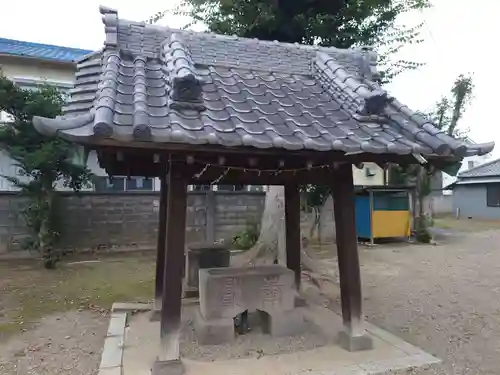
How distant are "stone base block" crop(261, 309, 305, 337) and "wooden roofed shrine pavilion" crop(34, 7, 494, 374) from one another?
29.5 inches

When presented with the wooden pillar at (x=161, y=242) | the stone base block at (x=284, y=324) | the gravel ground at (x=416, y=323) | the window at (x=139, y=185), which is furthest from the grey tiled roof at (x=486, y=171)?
the wooden pillar at (x=161, y=242)

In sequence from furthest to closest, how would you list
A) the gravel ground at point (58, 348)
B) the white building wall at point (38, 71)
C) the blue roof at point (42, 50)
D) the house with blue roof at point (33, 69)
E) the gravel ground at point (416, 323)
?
the blue roof at point (42, 50)
the white building wall at point (38, 71)
the house with blue roof at point (33, 69)
the gravel ground at point (416, 323)
the gravel ground at point (58, 348)

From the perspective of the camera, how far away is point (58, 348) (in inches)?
208

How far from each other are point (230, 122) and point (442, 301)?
6.03 meters

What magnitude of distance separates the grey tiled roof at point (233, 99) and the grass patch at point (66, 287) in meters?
4.32

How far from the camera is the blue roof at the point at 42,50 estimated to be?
14432 millimetres

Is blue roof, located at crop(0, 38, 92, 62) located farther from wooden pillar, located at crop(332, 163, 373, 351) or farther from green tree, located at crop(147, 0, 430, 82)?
wooden pillar, located at crop(332, 163, 373, 351)

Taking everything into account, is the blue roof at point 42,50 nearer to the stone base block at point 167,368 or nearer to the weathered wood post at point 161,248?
the weathered wood post at point 161,248

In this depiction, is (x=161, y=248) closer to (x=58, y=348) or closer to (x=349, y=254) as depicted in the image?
(x=58, y=348)

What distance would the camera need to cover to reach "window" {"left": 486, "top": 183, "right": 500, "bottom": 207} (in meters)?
26.6

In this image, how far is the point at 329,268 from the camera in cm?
1057

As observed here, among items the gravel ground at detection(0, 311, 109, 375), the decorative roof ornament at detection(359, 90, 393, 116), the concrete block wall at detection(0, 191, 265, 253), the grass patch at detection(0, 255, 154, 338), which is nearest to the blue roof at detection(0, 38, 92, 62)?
the concrete block wall at detection(0, 191, 265, 253)

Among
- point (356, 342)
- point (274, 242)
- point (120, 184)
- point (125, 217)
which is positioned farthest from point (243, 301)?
point (120, 184)

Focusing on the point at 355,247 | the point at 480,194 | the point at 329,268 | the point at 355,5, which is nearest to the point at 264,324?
the point at 355,247
